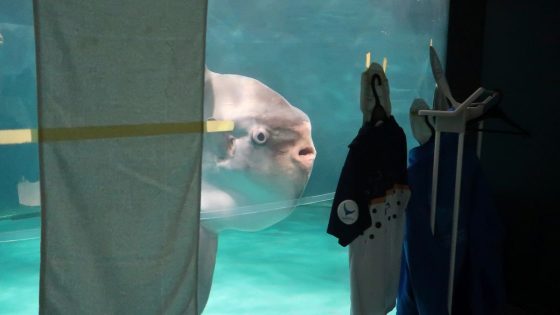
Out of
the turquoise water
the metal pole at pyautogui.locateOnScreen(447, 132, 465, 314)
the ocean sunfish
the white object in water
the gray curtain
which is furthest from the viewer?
the turquoise water

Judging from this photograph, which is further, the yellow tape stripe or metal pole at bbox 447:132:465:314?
metal pole at bbox 447:132:465:314

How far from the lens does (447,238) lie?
2252 millimetres

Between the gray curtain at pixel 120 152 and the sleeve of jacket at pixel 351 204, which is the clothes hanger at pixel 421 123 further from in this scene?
the gray curtain at pixel 120 152

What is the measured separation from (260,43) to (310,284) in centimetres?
267

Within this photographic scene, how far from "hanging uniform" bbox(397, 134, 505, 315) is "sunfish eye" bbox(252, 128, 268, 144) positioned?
0.97 metres

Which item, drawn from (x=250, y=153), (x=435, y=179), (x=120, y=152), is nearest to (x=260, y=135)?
(x=250, y=153)

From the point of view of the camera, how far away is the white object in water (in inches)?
107

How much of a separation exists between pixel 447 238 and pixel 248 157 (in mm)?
1222

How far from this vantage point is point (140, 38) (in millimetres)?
1616

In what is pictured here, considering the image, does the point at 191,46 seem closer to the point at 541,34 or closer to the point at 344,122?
the point at 541,34

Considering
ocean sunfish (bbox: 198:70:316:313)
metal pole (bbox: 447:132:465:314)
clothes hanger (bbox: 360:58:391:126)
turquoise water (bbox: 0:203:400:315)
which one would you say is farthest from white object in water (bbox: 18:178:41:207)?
metal pole (bbox: 447:132:465:314)

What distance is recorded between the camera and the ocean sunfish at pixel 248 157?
9.43ft

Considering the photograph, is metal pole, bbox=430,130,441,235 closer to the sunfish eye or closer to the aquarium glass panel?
the aquarium glass panel

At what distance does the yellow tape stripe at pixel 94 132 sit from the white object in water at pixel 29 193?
112 cm
